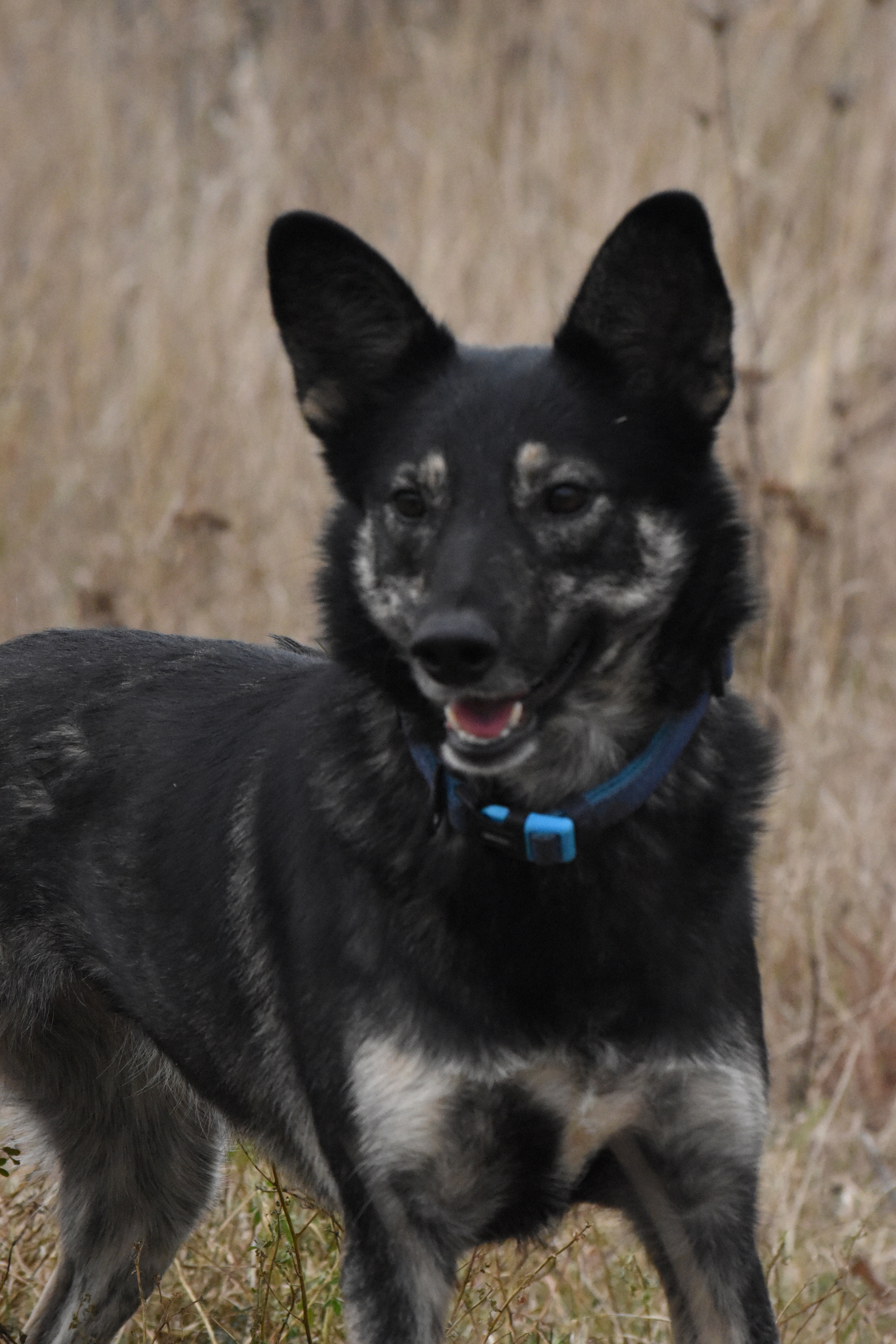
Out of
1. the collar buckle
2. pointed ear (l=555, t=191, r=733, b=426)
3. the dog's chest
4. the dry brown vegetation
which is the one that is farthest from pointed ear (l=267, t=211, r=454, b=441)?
the dry brown vegetation

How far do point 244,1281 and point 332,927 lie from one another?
3.90ft

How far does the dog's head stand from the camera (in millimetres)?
2469

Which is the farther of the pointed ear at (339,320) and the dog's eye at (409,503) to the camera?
the pointed ear at (339,320)

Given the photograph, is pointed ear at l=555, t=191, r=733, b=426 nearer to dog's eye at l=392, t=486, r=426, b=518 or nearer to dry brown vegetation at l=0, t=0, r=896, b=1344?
dog's eye at l=392, t=486, r=426, b=518

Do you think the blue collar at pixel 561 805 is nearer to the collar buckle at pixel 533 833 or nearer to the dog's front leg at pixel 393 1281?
the collar buckle at pixel 533 833

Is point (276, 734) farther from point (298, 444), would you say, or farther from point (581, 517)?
point (298, 444)

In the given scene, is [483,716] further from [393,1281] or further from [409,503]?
[393,1281]

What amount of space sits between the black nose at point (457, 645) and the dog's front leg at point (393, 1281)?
0.81 meters

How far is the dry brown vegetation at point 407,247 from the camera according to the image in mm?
6516

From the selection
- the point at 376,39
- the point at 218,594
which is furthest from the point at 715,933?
the point at 376,39

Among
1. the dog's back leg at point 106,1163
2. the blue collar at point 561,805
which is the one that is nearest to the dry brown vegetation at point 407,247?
the dog's back leg at point 106,1163

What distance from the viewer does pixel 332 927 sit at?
2639 millimetres

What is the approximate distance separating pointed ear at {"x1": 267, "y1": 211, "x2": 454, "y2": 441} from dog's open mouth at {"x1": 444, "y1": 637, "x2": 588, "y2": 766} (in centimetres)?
64

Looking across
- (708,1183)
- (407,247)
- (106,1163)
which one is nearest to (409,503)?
(708,1183)
